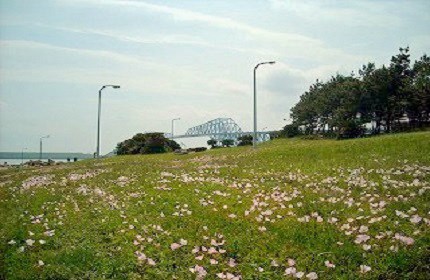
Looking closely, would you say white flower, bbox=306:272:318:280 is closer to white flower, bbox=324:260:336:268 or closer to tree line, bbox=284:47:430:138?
white flower, bbox=324:260:336:268

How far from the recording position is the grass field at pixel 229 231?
8.11 m

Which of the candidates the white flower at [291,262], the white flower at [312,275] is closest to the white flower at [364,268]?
the white flower at [312,275]

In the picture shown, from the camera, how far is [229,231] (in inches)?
404

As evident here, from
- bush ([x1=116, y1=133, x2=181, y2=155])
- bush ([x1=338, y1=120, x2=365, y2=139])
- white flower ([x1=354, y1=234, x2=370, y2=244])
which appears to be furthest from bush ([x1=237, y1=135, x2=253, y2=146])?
white flower ([x1=354, y1=234, x2=370, y2=244])

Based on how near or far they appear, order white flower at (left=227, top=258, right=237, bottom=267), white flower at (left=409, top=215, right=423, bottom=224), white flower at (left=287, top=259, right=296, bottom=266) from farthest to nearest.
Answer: white flower at (left=409, top=215, right=423, bottom=224) < white flower at (left=227, top=258, right=237, bottom=267) < white flower at (left=287, top=259, right=296, bottom=266)

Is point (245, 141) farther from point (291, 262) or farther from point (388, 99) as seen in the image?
point (291, 262)

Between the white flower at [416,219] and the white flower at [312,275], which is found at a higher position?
the white flower at [416,219]

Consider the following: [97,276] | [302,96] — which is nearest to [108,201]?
[97,276]

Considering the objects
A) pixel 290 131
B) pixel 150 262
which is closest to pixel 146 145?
pixel 290 131

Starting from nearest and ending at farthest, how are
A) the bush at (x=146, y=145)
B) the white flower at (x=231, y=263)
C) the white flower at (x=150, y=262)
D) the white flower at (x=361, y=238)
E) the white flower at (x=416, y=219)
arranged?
1. the white flower at (x=231, y=263)
2. the white flower at (x=150, y=262)
3. the white flower at (x=361, y=238)
4. the white flower at (x=416, y=219)
5. the bush at (x=146, y=145)

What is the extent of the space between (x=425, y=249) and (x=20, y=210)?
1164cm

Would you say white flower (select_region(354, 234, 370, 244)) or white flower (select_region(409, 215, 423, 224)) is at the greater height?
white flower (select_region(409, 215, 423, 224))

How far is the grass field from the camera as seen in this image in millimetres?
8109

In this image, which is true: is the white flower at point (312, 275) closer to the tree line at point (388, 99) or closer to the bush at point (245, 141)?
the tree line at point (388, 99)
